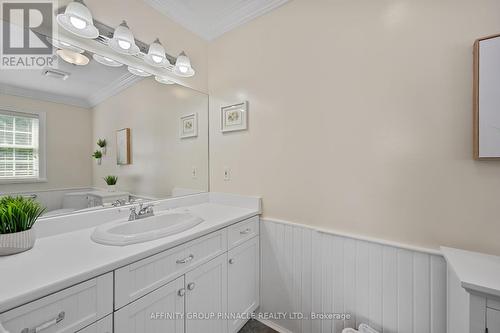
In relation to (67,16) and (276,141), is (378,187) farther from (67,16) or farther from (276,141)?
(67,16)

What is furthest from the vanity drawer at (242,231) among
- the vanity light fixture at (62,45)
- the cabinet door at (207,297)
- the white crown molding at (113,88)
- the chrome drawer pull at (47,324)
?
the vanity light fixture at (62,45)

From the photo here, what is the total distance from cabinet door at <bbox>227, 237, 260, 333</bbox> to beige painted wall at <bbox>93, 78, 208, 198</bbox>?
0.74 meters

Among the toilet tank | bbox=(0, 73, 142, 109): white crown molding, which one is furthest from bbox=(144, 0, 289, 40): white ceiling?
the toilet tank

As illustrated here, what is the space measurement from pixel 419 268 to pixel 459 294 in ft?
0.73

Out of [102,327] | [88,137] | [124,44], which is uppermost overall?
[124,44]

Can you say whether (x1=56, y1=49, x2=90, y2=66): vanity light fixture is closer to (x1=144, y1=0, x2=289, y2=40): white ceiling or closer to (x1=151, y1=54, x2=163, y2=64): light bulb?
(x1=151, y1=54, x2=163, y2=64): light bulb

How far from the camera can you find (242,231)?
1.44m

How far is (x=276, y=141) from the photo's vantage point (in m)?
1.52

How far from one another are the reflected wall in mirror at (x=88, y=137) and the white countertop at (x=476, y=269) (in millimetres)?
1722

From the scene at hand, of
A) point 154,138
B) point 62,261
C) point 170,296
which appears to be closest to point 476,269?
point 170,296

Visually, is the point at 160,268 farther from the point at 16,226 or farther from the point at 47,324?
the point at 16,226

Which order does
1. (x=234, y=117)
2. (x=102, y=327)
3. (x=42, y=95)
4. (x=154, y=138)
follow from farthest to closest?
(x=234, y=117) < (x=154, y=138) < (x=42, y=95) < (x=102, y=327)

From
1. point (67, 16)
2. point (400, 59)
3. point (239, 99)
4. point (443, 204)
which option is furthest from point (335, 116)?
point (67, 16)

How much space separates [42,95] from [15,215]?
2.17 ft
